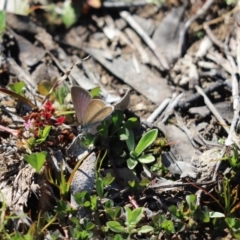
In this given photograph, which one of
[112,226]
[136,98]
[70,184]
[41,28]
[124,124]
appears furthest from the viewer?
[41,28]

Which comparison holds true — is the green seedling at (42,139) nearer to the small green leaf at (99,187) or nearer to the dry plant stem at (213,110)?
the small green leaf at (99,187)

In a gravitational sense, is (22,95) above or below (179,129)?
above

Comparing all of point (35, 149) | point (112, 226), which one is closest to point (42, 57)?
point (35, 149)

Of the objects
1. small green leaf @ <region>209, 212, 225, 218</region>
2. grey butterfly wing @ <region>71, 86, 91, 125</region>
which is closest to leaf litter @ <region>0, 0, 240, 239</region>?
small green leaf @ <region>209, 212, 225, 218</region>

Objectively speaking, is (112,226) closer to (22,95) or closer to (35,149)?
(35,149)

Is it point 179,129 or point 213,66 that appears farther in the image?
point 213,66

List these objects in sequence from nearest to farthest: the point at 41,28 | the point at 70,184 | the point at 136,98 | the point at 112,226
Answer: the point at 112,226 < the point at 70,184 < the point at 136,98 < the point at 41,28

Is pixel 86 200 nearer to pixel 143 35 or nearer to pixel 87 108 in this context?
pixel 87 108
